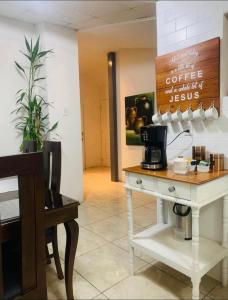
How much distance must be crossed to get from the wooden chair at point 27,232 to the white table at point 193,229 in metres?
0.73

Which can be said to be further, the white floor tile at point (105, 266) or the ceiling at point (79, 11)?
the ceiling at point (79, 11)

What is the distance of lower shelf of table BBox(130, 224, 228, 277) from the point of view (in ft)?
4.90

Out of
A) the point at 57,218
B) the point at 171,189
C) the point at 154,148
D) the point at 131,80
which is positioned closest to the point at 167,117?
the point at 154,148

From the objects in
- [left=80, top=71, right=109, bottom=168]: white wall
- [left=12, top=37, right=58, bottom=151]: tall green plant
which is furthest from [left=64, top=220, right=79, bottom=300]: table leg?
[left=80, top=71, right=109, bottom=168]: white wall

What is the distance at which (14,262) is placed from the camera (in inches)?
52.4

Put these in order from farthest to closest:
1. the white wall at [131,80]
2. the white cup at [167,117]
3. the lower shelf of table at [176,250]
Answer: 1. the white wall at [131,80]
2. the white cup at [167,117]
3. the lower shelf of table at [176,250]

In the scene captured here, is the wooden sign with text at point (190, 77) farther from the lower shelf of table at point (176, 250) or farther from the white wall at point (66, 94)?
the white wall at point (66, 94)

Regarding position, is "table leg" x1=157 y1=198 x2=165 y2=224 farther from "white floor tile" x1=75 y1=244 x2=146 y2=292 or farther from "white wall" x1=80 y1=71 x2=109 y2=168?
"white wall" x1=80 y1=71 x2=109 y2=168

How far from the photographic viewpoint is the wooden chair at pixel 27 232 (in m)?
1.09

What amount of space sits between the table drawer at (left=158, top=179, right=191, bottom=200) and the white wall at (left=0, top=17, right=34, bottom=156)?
209cm

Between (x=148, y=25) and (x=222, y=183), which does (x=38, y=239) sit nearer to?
(x=222, y=183)

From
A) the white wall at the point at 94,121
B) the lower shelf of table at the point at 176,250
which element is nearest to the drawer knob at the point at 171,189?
the lower shelf of table at the point at 176,250

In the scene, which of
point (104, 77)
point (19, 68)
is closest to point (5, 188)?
point (19, 68)

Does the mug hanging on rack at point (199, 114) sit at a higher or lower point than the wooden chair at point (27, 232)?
higher
